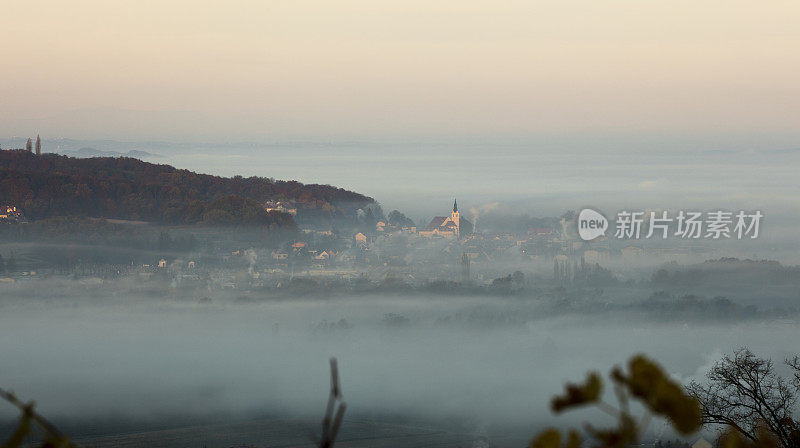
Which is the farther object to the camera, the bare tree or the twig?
the bare tree

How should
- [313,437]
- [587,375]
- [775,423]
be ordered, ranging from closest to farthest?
[587,375]
[313,437]
[775,423]

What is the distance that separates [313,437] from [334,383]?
5.93ft

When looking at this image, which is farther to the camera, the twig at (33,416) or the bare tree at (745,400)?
the bare tree at (745,400)

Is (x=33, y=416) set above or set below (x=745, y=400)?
above

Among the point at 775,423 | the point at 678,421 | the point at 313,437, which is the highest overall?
the point at 678,421

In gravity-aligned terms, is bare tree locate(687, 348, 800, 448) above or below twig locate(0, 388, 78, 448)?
below

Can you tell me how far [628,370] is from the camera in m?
5.17

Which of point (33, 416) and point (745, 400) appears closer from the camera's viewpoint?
point (33, 416)

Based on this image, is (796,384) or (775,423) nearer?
(775,423)

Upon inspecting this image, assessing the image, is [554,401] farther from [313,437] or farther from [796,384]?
[796,384]

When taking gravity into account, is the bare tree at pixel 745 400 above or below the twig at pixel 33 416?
below

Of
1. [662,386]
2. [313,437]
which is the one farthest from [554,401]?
[313,437]

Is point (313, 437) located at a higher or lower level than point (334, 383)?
A: lower

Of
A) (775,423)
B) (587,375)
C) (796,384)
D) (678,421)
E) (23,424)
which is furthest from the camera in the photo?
(796,384)
